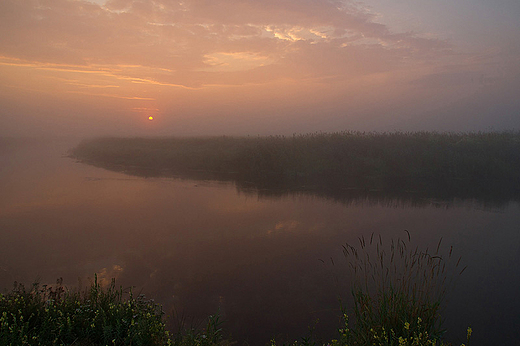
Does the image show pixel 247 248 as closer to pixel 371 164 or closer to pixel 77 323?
pixel 77 323

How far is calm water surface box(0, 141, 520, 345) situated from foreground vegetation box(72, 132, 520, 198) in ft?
10.2

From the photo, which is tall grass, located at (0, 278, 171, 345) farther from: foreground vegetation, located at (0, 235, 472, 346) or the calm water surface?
the calm water surface

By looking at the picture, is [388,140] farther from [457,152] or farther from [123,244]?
[123,244]

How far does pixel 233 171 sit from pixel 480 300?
15042 mm

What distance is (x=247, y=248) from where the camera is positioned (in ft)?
25.3

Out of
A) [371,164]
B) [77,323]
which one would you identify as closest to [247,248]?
[77,323]

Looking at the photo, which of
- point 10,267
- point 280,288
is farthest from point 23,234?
point 280,288

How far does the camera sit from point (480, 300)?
18.3 feet

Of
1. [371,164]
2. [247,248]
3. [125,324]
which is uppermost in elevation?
[371,164]

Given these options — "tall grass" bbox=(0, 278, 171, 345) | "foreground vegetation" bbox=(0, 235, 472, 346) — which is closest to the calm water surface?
"foreground vegetation" bbox=(0, 235, 472, 346)

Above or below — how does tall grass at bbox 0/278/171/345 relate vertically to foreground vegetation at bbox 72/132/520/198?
below

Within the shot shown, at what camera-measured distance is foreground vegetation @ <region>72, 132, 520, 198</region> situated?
51.4ft

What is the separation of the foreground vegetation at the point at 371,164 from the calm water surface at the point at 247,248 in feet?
10.2

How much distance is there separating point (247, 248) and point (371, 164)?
499 inches
